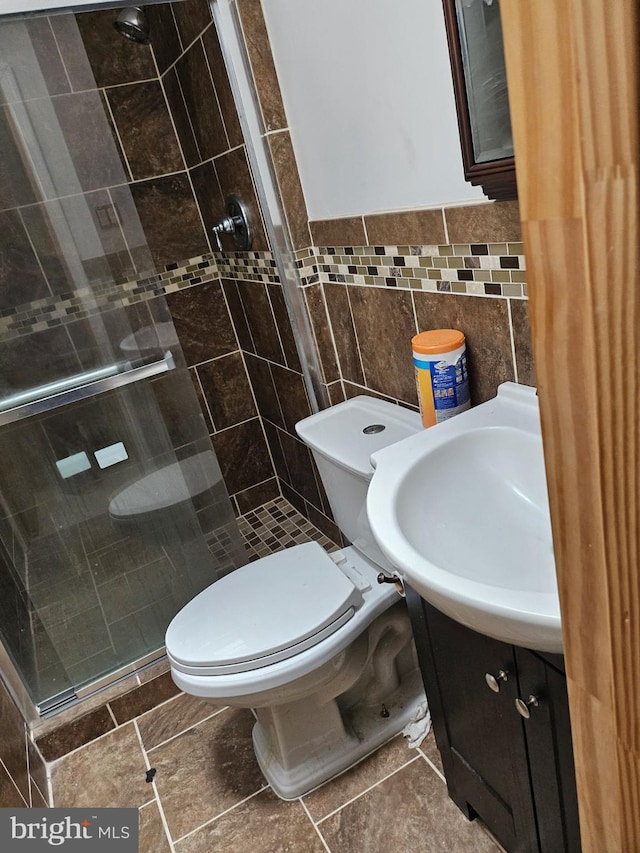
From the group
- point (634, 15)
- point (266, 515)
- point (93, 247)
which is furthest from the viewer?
point (266, 515)

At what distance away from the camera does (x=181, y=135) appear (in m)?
2.16

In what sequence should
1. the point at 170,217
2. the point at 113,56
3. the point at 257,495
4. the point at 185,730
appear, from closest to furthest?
the point at 185,730
the point at 113,56
the point at 170,217
the point at 257,495

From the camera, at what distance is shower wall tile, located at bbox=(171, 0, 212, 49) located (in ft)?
5.23

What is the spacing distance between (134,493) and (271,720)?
2.54ft

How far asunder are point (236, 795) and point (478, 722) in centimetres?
78

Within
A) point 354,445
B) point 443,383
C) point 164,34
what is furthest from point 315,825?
point 164,34

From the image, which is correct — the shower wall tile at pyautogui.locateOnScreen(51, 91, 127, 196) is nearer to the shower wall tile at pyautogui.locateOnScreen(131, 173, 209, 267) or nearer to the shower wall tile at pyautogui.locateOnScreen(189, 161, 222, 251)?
the shower wall tile at pyautogui.locateOnScreen(189, 161, 222, 251)

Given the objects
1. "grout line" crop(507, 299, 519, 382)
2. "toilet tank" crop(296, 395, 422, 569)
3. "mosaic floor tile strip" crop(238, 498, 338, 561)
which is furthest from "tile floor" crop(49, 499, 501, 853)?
"grout line" crop(507, 299, 519, 382)

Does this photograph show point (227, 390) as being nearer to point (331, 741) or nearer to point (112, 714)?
point (112, 714)

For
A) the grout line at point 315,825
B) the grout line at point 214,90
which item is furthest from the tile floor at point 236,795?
the grout line at point 214,90

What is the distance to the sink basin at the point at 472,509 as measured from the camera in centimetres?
68

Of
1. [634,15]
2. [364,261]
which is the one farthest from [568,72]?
[364,261]

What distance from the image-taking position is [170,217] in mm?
2252

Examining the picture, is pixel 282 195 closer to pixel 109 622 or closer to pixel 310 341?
pixel 310 341
